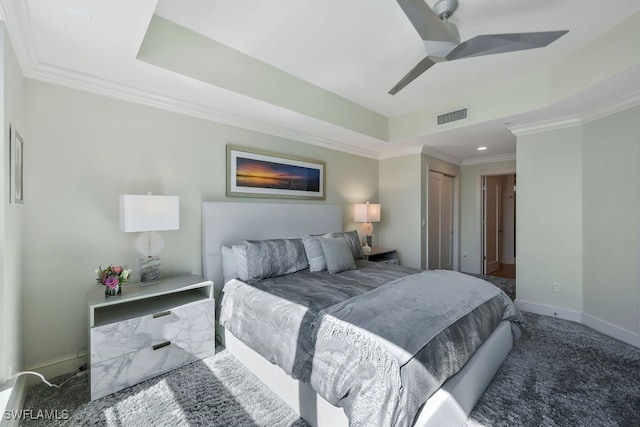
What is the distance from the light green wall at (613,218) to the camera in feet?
8.68

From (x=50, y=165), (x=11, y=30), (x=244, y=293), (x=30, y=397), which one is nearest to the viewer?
(x=11, y=30)

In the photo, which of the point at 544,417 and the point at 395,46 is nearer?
the point at 544,417

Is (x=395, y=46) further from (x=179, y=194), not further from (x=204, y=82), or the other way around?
(x=179, y=194)

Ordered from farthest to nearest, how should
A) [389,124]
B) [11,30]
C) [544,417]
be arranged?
1. [389,124]
2. [544,417]
3. [11,30]

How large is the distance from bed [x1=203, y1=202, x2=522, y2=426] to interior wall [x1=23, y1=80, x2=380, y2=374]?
374 millimetres

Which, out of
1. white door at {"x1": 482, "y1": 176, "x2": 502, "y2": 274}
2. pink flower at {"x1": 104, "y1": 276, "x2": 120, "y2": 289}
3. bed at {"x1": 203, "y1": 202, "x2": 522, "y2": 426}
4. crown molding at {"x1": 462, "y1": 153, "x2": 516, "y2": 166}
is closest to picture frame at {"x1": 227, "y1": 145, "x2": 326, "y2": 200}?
bed at {"x1": 203, "y1": 202, "x2": 522, "y2": 426}

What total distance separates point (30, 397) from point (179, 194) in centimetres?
178

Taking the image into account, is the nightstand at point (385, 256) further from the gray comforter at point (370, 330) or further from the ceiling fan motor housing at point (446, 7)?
the ceiling fan motor housing at point (446, 7)

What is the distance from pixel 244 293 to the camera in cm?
232

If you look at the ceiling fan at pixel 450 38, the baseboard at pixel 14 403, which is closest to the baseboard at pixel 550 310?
the ceiling fan at pixel 450 38

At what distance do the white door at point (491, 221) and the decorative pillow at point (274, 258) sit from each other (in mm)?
4353

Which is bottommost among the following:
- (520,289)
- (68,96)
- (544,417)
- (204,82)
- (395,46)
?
(544,417)

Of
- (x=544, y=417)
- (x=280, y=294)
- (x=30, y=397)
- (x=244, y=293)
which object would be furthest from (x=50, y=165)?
(x=544, y=417)

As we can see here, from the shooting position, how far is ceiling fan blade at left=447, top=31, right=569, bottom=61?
5.77 feet
